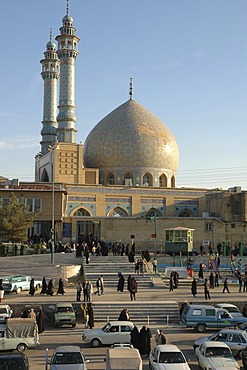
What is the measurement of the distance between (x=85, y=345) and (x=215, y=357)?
4237 mm

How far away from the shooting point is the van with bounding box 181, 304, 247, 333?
16.2 m

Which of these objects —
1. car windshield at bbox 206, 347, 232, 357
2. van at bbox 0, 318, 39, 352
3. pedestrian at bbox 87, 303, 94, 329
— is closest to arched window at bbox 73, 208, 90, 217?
pedestrian at bbox 87, 303, 94, 329

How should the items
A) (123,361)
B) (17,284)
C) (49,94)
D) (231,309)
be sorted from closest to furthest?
1. (123,361)
2. (231,309)
3. (17,284)
4. (49,94)

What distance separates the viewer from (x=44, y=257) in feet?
86.5

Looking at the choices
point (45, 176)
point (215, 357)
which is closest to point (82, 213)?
point (45, 176)

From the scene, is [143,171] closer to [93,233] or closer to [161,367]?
[93,233]

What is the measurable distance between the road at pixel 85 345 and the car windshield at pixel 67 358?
3.99 ft

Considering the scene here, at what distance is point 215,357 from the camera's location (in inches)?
454

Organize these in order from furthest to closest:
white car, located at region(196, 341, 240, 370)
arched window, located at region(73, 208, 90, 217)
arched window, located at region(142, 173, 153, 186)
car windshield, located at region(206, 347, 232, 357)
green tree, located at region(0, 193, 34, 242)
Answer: arched window, located at region(142, 173, 153, 186) → arched window, located at region(73, 208, 90, 217) → green tree, located at region(0, 193, 34, 242) → car windshield, located at region(206, 347, 232, 357) → white car, located at region(196, 341, 240, 370)

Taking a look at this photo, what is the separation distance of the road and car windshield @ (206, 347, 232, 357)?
0.74 meters

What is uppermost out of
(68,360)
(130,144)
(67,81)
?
(67,81)

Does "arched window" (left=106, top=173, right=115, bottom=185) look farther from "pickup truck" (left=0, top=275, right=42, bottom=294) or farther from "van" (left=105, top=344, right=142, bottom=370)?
"van" (left=105, top=344, right=142, bottom=370)

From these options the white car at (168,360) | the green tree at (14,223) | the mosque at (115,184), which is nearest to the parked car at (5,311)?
the white car at (168,360)

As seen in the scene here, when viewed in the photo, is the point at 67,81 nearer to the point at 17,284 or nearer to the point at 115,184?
the point at 115,184
